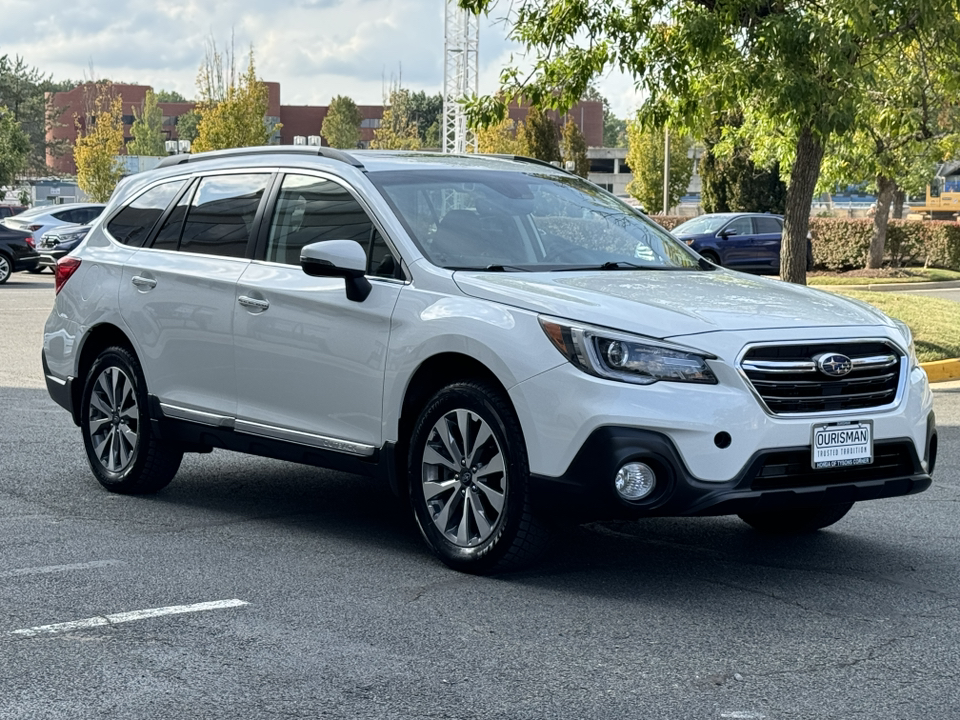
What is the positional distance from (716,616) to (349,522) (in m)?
2.40

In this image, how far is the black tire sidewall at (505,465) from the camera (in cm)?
585

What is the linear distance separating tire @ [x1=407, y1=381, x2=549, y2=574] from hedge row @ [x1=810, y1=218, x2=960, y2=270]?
3358 centimetres

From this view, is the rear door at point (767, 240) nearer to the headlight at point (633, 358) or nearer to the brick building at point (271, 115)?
the headlight at point (633, 358)

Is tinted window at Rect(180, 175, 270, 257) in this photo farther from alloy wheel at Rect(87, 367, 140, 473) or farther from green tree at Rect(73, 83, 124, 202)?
green tree at Rect(73, 83, 124, 202)

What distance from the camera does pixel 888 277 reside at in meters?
35.1

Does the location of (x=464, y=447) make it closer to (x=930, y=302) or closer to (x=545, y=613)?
(x=545, y=613)

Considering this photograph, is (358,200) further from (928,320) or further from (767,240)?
(767,240)

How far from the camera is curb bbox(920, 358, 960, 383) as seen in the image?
15305 millimetres

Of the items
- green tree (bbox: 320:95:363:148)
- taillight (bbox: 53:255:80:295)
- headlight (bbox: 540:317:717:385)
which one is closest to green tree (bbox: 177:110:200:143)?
green tree (bbox: 320:95:363:148)

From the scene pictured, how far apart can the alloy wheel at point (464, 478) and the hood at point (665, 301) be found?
56cm

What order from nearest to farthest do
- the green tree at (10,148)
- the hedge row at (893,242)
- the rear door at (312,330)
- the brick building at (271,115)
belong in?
1. the rear door at (312,330)
2. the hedge row at (893,242)
3. the green tree at (10,148)
4. the brick building at (271,115)

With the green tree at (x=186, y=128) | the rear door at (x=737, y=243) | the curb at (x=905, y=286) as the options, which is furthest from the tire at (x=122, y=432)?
the green tree at (x=186, y=128)

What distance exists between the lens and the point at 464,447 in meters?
6.11

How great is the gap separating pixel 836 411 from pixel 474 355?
4.83 feet
